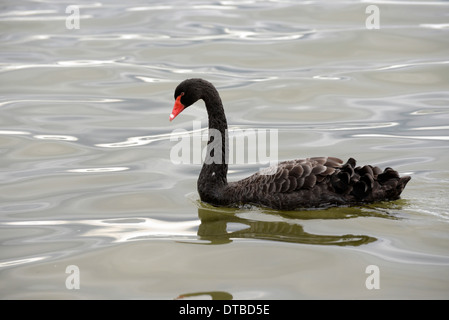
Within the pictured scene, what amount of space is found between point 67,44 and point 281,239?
9502 millimetres

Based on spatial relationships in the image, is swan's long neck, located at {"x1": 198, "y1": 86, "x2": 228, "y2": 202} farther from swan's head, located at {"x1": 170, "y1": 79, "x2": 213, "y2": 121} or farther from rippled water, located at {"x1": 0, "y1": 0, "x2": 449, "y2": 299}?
rippled water, located at {"x1": 0, "y1": 0, "x2": 449, "y2": 299}

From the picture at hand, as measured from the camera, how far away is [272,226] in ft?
22.7

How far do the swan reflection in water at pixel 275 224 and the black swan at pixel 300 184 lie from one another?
0.09 meters

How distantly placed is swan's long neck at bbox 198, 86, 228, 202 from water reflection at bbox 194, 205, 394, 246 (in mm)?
251

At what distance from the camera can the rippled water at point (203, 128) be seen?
6098 mm

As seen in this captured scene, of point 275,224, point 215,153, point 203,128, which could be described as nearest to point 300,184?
point 275,224

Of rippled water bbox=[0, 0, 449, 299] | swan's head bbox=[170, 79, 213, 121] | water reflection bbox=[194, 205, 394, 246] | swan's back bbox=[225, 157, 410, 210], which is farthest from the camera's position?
swan's head bbox=[170, 79, 213, 121]

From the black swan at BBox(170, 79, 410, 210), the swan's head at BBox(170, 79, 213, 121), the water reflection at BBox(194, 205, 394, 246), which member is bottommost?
the water reflection at BBox(194, 205, 394, 246)

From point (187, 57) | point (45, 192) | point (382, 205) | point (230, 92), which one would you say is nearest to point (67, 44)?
point (187, 57)

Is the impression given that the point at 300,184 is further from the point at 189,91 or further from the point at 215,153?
the point at 189,91

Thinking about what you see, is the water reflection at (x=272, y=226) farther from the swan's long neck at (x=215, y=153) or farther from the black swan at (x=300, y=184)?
the swan's long neck at (x=215, y=153)

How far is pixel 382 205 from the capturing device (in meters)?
7.17

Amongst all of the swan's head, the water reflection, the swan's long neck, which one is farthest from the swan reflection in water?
the swan's head

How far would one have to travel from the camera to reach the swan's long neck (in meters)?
7.57
